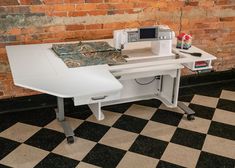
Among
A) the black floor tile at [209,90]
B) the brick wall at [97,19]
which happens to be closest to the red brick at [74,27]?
the brick wall at [97,19]

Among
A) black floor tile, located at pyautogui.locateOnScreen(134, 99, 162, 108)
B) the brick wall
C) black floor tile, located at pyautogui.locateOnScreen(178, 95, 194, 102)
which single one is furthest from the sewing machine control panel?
black floor tile, located at pyautogui.locateOnScreen(178, 95, 194, 102)

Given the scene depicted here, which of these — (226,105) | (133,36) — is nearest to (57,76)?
(133,36)

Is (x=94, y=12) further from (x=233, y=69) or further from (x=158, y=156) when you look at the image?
(x=233, y=69)

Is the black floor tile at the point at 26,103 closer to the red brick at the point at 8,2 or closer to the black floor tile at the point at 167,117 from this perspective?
the red brick at the point at 8,2

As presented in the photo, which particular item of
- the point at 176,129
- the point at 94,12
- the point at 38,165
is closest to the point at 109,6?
the point at 94,12

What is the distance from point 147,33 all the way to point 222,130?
118cm

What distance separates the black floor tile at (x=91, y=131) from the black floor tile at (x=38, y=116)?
1.08 feet

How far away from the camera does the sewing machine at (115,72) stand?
1822mm

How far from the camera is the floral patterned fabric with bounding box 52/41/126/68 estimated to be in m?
2.20

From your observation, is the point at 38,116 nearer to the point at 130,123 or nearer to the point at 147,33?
the point at 130,123

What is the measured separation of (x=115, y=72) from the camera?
7.32 feet

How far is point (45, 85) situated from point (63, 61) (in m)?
0.42

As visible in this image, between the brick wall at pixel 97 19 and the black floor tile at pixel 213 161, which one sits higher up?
the brick wall at pixel 97 19

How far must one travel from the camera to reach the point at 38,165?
89.0 inches
